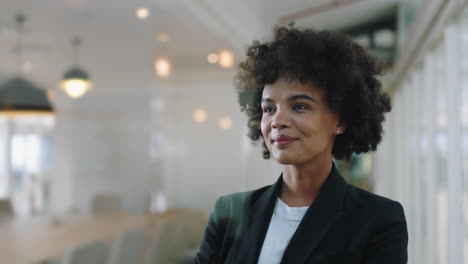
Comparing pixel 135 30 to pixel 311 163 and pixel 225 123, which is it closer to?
pixel 225 123

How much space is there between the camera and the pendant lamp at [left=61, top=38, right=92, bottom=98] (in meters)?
2.08

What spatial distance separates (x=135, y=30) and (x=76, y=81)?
0.80 metres

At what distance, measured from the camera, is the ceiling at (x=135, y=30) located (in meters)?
1.89

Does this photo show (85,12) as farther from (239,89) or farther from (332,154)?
(332,154)

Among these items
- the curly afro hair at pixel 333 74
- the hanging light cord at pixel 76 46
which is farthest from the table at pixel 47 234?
the curly afro hair at pixel 333 74

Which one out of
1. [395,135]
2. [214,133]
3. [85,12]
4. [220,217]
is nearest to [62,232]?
[85,12]

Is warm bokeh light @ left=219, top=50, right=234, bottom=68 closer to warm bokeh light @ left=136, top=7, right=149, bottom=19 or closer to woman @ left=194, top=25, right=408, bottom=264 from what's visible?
warm bokeh light @ left=136, top=7, right=149, bottom=19

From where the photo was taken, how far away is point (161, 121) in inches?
140

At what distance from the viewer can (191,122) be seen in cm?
363

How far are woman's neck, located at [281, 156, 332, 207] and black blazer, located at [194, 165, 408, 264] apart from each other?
2cm

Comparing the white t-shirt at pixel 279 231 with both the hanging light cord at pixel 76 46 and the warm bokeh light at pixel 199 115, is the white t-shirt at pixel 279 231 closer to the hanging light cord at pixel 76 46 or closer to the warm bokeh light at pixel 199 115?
the hanging light cord at pixel 76 46

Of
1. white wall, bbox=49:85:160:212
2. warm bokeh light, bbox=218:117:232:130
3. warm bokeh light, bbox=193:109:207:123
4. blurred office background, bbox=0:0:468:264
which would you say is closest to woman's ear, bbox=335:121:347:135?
blurred office background, bbox=0:0:468:264

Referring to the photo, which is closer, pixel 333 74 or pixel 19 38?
pixel 333 74

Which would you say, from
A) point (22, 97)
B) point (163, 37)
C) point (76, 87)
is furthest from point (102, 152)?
point (163, 37)
